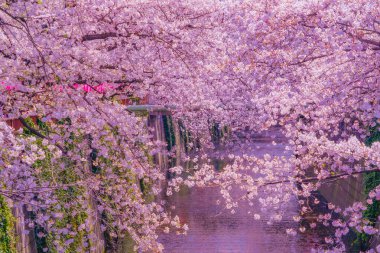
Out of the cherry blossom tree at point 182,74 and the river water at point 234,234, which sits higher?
the cherry blossom tree at point 182,74

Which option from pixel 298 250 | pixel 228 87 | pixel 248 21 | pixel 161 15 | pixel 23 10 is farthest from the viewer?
pixel 298 250

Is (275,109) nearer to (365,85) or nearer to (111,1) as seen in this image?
(365,85)

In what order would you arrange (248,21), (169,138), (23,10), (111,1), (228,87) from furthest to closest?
1. (169,138)
2. (228,87)
3. (111,1)
4. (248,21)
5. (23,10)

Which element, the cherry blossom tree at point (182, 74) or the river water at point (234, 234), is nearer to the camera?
the cherry blossom tree at point (182, 74)

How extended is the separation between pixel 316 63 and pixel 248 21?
12.7 feet

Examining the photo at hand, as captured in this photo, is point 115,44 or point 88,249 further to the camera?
point 88,249

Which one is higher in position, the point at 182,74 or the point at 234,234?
the point at 182,74

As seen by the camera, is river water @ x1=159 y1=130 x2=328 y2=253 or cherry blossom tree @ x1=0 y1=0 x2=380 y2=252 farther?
river water @ x1=159 y1=130 x2=328 y2=253

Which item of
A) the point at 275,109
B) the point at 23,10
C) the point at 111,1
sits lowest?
the point at 275,109

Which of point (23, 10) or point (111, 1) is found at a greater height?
point (111, 1)

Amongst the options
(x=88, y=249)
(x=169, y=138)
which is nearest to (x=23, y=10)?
(x=88, y=249)

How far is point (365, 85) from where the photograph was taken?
345 inches

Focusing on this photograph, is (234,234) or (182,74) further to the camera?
(234,234)

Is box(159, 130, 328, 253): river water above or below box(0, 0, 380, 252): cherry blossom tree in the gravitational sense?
below
